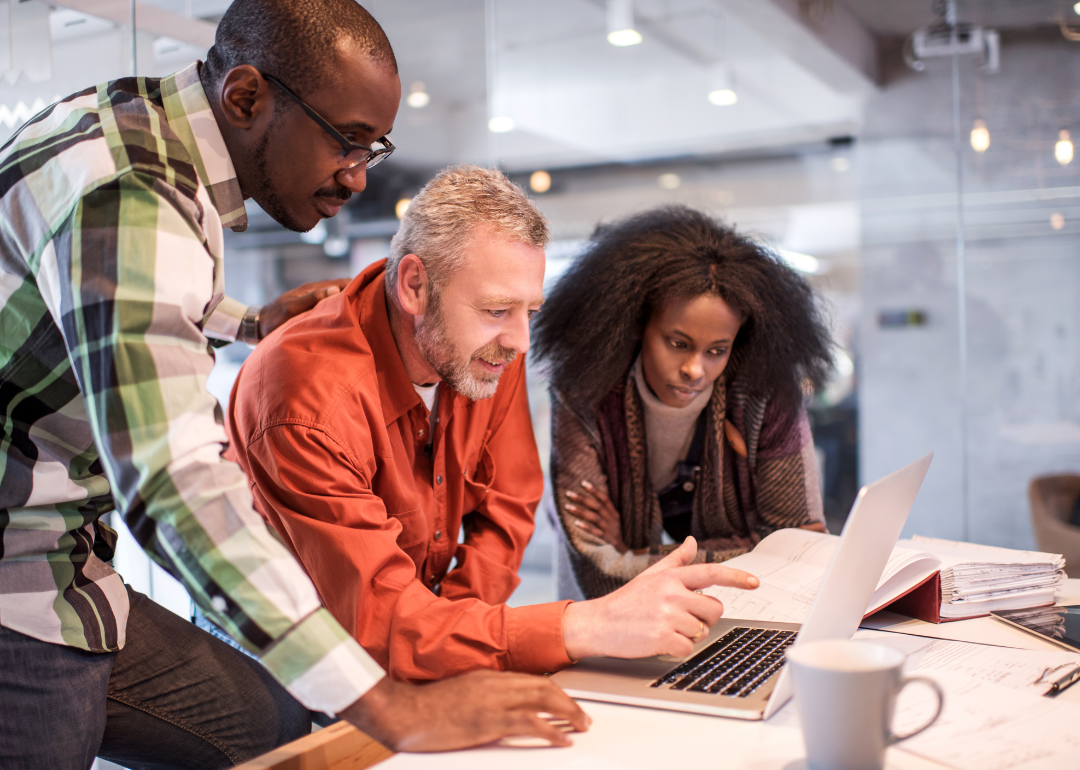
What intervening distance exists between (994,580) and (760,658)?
1.47ft

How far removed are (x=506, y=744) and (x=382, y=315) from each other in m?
0.78

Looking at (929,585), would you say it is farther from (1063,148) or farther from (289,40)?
(1063,148)

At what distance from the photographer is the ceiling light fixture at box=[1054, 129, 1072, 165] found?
356 centimetres

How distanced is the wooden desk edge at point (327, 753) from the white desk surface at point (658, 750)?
0.11 m

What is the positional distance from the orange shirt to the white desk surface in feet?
0.54

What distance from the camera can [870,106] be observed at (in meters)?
4.22

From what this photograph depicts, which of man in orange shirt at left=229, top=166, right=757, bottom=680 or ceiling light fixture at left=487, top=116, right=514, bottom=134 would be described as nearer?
man in orange shirt at left=229, top=166, right=757, bottom=680

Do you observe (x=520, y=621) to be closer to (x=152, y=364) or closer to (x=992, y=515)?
(x=152, y=364)

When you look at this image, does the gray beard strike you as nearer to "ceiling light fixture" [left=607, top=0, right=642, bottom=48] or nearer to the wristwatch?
the wristwatch

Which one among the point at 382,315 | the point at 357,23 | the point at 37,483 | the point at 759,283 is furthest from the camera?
the point at 759,283

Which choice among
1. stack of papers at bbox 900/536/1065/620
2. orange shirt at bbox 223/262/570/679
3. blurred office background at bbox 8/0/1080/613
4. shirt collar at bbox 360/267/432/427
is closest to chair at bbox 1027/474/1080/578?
blurred office background at bbox 8/0/1080/613

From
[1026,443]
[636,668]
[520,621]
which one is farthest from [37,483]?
[1026,443]

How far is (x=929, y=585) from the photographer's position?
1.16 m

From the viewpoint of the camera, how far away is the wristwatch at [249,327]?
5.12 ft
